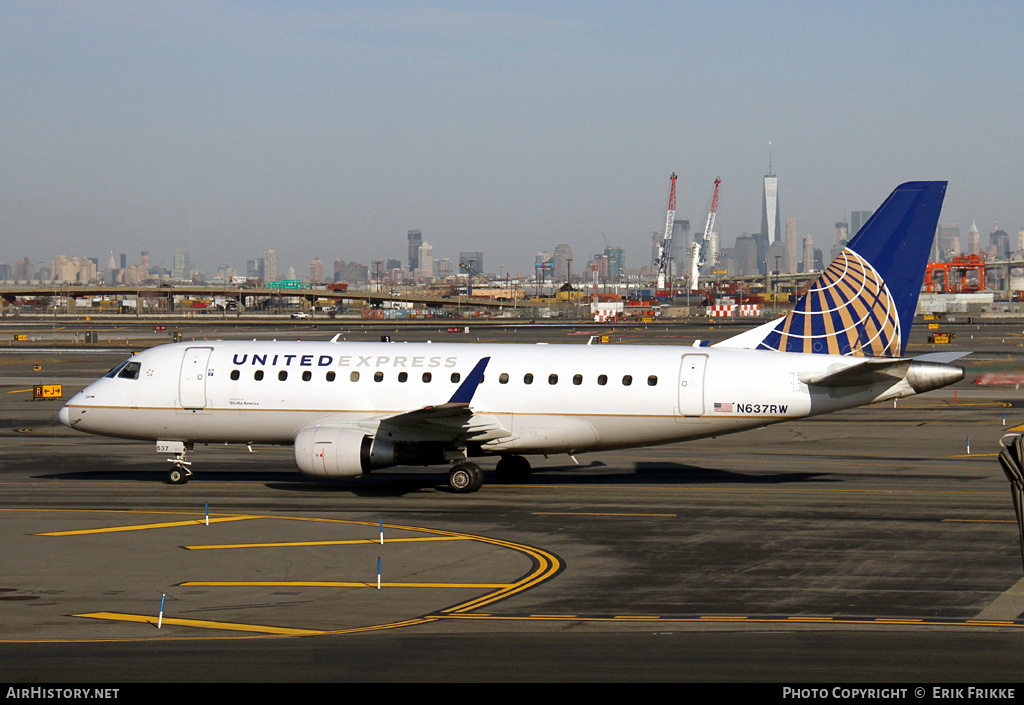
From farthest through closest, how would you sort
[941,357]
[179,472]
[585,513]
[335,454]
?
[179,472], [941,357], [335,454], [585,513]

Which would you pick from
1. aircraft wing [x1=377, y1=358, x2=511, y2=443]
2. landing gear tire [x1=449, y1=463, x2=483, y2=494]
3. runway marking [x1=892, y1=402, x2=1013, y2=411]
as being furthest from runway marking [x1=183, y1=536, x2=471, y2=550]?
runway marking [x1=892, y1=402, x2=1013, y2=411]

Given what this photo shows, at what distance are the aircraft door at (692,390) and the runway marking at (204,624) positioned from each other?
1596 centimetres

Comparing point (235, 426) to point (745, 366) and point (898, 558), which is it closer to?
point (745, 366)

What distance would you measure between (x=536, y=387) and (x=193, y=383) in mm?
10317

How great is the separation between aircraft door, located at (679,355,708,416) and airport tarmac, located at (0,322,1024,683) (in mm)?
2393

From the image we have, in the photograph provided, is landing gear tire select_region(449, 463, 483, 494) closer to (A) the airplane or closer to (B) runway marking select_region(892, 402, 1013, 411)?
(A) the airplane

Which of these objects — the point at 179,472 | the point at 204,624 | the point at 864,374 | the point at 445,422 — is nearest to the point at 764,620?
the point at 204,624

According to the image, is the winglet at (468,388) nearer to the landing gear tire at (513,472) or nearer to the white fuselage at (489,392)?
the white fuselage at (489,392)

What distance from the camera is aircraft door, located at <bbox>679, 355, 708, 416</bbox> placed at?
100.0ft

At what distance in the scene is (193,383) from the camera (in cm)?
3247

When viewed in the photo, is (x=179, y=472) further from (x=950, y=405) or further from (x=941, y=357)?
(x=950, y=405)

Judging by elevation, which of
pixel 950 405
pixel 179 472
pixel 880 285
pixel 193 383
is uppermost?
pixel 880 285

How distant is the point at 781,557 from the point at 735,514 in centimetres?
494
